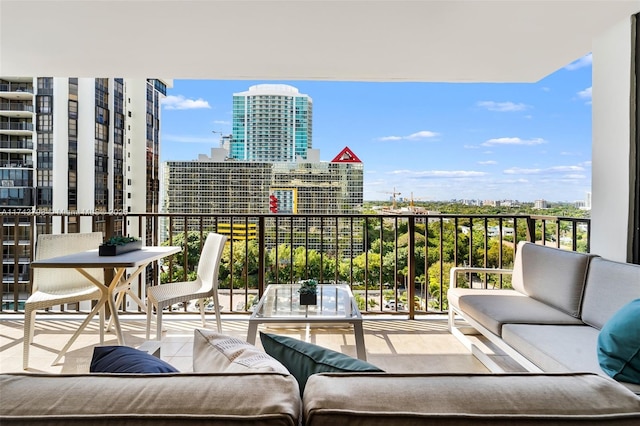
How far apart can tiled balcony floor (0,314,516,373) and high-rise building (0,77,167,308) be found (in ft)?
8.63

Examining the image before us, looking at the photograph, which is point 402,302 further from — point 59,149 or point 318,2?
point 59,149

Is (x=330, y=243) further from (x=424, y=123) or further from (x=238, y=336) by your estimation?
(x=424, y=123)

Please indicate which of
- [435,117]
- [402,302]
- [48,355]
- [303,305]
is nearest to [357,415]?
[303,305]

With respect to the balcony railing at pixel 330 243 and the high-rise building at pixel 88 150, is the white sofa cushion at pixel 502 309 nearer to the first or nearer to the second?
the balcony railing at pixel 330 243

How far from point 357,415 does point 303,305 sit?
1.98m

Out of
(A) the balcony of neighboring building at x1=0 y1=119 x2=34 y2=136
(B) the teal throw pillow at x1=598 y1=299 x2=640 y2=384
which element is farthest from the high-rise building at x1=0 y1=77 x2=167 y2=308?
(B) the teal throw pillow at x1=598 y1=299 x2=640 y2=384

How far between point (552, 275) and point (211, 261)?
2.71 metres

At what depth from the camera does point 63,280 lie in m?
3.05

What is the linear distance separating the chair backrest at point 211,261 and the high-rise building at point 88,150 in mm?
2779

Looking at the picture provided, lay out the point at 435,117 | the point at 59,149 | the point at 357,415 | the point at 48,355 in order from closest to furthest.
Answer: the point at 357,415, the point at 48,355, the point at 59,149, the point at 435,117

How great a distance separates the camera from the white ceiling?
2.54m

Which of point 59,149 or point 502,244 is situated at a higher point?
point 59,149

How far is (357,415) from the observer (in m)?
0.58

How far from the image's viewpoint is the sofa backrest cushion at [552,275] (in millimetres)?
2469
